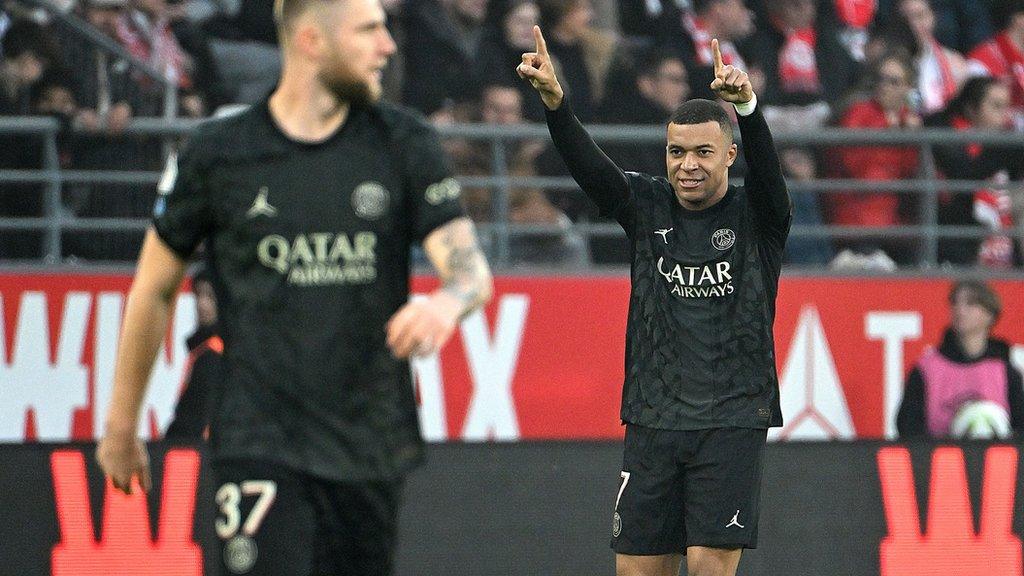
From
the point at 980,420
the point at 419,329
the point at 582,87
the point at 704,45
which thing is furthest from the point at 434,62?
the point at 419,329

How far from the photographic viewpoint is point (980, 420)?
10.8 meters

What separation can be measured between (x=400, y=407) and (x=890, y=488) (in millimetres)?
4226

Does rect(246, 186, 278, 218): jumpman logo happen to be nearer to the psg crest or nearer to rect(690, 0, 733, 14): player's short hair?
the psg crest

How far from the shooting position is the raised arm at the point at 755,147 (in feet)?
18.9

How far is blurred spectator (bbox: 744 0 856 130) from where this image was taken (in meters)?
11.5

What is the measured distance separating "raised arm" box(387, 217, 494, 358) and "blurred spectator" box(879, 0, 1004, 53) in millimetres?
9233

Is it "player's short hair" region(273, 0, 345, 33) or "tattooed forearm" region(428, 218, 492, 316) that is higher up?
"player's short hair" region(273, 0, 345, 33)

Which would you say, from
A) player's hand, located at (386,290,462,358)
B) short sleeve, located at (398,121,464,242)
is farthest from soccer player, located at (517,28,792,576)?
Result: player's hand, located at (386,290,462,358)

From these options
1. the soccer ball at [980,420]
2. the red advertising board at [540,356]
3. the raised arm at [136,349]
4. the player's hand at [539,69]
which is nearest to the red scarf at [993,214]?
the red advertising board at [540,356]

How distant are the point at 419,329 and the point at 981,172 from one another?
28.5ft

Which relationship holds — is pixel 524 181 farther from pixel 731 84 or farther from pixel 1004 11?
pixel 731 84

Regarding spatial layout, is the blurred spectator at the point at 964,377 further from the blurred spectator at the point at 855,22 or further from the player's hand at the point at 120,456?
the player's hand at the point at 120,456

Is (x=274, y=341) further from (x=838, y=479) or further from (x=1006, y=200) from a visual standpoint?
(x=1006, y=200)

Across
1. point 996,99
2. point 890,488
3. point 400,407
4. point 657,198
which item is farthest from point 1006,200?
point 400,407
